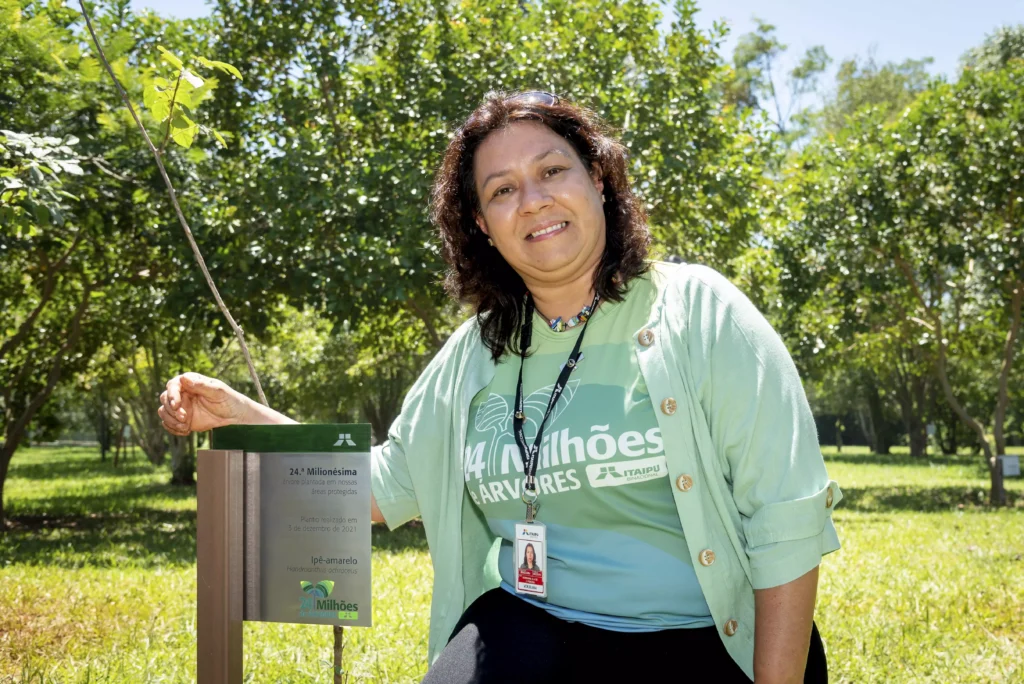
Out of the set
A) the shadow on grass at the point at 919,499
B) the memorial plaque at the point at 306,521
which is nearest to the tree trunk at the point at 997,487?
the shadow on grass at the point at 919,499

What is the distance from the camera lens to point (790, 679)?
1786 millimetres

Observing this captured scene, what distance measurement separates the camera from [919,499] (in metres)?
15.0

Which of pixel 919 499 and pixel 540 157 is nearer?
pixel 540 157

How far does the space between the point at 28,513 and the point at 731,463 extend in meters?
13.7

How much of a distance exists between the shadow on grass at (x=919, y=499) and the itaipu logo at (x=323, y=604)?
1245cm

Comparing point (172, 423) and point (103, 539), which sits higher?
point (172, 423)

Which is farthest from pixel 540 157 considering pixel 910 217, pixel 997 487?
pixel 997 487

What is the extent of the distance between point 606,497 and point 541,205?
741 mm

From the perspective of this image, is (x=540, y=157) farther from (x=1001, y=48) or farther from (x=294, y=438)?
(x=1001, y=48)

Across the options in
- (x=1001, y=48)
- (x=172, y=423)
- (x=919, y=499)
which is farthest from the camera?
(x=1001, y=48)

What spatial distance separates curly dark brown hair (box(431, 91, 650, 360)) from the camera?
7.64 feet

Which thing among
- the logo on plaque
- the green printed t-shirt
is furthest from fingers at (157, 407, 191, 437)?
the green printed t-shirt

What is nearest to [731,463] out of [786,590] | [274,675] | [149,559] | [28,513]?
[786,590]

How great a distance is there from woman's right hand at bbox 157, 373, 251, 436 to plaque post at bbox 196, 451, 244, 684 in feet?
0.73
